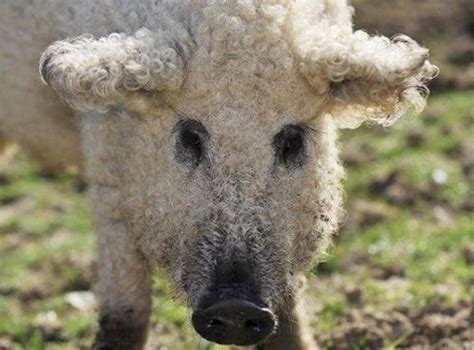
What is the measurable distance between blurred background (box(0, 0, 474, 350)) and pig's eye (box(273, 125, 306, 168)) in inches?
23.6

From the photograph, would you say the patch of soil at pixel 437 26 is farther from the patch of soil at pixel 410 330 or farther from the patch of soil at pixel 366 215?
the patch of soil at pixel 410 330

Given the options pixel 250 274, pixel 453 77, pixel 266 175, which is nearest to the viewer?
pixel 250 274

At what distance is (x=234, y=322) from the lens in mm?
3957

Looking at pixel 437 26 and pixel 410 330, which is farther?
pixel 437 26

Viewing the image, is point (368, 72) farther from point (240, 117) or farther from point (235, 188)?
point (235, 188)

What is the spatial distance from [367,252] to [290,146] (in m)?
2.80

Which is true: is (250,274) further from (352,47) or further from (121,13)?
(121,13)

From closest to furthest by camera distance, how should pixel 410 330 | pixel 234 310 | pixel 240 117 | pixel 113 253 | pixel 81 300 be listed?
1. pixel 234 310
2. pixel 240 117
3. pixel 113 253
4. pixel 410 330
5. pixel 81 300

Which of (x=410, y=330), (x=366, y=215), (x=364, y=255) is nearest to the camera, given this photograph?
(x=410, y=330)

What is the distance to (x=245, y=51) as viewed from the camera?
4.30 metres

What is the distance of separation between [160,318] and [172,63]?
2.36 metres

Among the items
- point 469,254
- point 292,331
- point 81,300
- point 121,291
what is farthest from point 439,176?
point 121,291

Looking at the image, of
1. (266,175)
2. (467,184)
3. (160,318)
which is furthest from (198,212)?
(467,184)

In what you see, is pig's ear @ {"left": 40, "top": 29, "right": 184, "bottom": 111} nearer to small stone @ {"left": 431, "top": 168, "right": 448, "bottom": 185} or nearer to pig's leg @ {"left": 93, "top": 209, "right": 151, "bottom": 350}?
pig's leg @ {"left": 93, "top": 209, "right": 151, "bottom": 350}
